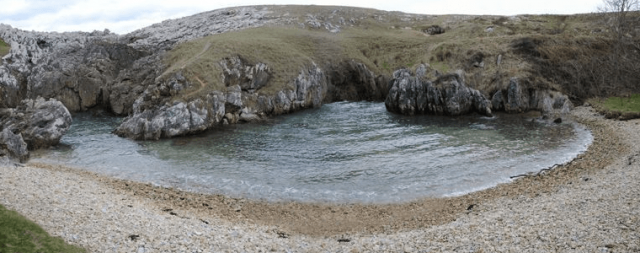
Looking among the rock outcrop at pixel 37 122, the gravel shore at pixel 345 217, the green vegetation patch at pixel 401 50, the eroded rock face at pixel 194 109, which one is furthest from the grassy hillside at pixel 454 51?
the gravel shore at pixel 345 217

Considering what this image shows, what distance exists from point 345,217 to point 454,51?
47.4 m

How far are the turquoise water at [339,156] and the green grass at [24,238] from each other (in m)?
12.0

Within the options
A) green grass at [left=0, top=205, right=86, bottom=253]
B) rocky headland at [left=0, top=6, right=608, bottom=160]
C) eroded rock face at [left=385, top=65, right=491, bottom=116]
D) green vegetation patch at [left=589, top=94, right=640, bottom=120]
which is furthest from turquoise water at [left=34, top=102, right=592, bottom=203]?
green grass at [left=0, top=205, right=86, bottom=253]

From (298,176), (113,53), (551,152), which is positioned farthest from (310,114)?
(113,53)

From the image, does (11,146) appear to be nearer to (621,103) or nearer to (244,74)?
(244,74)

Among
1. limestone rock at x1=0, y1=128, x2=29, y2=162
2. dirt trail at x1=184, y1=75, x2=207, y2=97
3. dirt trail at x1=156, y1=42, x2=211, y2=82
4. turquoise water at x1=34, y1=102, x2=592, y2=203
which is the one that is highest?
dirt trail at x1=156, y1=42, x2=211, y2=82

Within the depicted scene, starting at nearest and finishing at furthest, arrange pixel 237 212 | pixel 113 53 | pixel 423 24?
pixel 237 212 → pixel 113 53 → pixel 423 24

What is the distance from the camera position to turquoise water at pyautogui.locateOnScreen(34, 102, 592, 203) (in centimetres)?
2597

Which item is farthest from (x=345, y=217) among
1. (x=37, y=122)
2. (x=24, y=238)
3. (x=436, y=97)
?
(x=436, y=97)

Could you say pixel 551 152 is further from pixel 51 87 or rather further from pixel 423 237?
pixel 51 87

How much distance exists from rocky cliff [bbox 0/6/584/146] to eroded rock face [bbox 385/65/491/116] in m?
0.13

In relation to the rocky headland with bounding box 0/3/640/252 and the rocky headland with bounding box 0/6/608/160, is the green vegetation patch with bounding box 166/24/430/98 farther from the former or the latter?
the rocky headland with bounding box 0/3/640/252

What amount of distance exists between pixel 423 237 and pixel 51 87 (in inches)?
2308

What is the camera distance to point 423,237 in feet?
56.8
